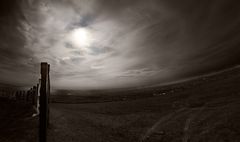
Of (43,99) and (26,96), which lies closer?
(43,99)

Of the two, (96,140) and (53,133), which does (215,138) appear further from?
(53,133)

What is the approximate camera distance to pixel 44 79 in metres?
7.31

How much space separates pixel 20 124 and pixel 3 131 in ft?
4.86

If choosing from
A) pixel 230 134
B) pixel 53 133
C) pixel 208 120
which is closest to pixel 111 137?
pixel 53 133

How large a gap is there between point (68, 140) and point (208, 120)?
36.8 feet

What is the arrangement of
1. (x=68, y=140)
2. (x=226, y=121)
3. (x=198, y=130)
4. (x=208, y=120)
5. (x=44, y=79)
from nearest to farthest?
1. (x=44, y=79)
2. (x=68, y=140)
3. (x=198, y=130)
4. (x=226, y=121)
5. (x=208, y=120)

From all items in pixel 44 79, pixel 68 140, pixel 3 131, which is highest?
pixel 44 79

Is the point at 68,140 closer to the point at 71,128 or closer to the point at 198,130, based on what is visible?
the point at 71,128

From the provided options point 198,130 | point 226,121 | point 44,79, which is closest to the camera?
point 44,79

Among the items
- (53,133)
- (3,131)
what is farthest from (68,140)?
(3,131)

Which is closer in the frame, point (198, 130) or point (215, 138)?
point (215, 138)

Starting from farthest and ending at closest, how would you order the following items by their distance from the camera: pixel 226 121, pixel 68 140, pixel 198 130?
1. pixel 226 121
2. pixel 198 130
3. pixel 68 140

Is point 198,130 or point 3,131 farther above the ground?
point 3,131

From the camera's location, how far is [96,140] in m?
11.0
